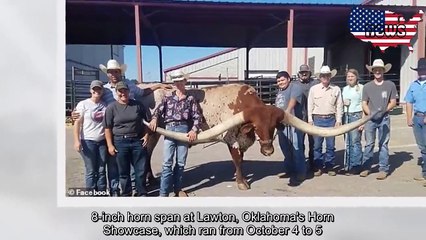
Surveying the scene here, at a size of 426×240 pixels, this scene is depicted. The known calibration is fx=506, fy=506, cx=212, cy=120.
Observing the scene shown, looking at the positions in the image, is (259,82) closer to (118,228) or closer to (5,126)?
(118,228)

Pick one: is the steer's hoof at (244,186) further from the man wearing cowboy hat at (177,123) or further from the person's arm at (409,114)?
the person's arm at (409,114)

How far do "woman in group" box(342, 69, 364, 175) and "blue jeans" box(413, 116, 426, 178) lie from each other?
349 mm

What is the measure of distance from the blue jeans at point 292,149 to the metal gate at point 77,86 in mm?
1292

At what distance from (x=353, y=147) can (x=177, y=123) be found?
1229mm

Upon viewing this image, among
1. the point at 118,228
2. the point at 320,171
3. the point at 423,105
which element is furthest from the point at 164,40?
the point at 423,105

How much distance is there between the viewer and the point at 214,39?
3273 millimetres

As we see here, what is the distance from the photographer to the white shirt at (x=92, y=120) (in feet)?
10.3

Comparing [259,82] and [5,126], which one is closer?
[5,126]

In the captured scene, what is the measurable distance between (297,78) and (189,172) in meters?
0.97

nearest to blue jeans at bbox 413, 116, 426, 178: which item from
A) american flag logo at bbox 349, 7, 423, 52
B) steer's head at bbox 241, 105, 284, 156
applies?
american flag logo at bbox 349, 7, 423, 52

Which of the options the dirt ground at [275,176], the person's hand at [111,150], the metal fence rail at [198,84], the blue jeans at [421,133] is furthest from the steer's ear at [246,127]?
the blue jeans at [421,133]

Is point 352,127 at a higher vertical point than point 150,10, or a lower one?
lower

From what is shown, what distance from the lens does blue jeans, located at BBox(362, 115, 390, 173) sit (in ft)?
11.0
